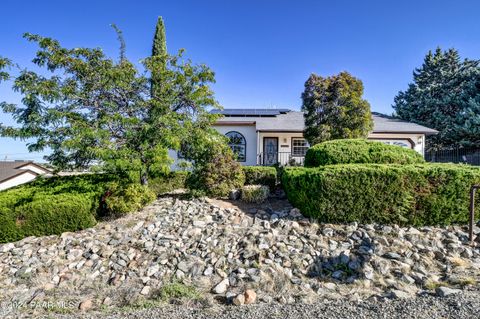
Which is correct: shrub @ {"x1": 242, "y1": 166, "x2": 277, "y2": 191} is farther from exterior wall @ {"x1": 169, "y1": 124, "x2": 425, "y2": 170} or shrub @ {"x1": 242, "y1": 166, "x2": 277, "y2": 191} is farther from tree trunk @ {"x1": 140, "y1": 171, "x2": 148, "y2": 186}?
exterior wall @ {"x1": 169, "y1": 124, "x2": 425, "y2": 170}

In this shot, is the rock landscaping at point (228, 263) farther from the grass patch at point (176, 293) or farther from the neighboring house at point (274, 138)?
the neighboring house at point (274, 138)

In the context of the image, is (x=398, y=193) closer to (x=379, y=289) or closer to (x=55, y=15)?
(x=379, y=289)

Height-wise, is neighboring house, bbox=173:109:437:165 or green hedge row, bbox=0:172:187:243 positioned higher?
neighboring house, bbox=173:109:437:165

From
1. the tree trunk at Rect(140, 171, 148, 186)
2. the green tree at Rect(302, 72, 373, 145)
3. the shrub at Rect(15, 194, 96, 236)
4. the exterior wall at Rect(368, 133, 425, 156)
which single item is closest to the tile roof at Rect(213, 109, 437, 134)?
the exterior wall at Rect(368, 133, 425, 156)

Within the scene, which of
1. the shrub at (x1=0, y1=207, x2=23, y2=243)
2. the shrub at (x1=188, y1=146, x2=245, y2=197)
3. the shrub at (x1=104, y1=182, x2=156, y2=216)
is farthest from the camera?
the shrub at (x1=188, y1=146, x2=245, y2=197)

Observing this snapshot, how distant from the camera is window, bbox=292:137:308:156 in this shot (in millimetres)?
15275

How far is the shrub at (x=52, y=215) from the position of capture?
19.4 feet

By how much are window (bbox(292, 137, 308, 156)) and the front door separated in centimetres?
106

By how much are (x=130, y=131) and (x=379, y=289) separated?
662 centimetres

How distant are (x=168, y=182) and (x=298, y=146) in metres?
8.78

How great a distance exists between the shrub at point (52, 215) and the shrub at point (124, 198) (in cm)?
55

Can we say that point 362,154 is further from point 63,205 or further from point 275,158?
point 63,205

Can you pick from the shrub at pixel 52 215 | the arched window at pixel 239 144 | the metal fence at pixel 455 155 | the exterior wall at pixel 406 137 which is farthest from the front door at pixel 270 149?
the metal fence at pixel 455 155

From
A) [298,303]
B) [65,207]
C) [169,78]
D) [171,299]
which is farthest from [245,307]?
[169,78]
